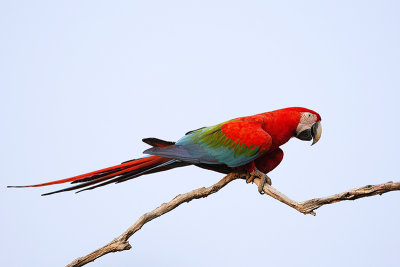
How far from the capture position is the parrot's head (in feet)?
7.88

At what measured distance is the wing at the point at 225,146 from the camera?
2279 millimetres

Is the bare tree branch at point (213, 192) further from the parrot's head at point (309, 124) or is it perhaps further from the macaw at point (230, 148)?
the parrot's head at point (309, 124)

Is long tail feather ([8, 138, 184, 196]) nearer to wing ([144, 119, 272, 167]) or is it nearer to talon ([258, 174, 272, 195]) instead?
wing ([144, 119, 272, 167])

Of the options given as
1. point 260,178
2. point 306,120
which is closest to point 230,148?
point 260,178

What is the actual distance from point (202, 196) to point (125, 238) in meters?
0.45

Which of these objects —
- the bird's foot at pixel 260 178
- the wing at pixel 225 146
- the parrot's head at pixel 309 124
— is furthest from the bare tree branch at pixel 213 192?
the parrot's head at pixel 309 124

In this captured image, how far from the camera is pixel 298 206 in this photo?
2.09 metres

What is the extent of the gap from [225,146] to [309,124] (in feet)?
1.53

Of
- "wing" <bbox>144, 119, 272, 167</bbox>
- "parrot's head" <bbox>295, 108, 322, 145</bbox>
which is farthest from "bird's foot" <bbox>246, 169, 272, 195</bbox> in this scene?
"parrot's head" <bbox>295, 108, 322, 145</bbox>

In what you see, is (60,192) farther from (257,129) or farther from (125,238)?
(257,129)

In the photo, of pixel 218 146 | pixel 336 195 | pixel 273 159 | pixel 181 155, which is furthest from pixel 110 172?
pixel 336 195

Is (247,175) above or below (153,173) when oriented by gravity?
below

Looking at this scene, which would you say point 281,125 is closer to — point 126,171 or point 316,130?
point 316,130

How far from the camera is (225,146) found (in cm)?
234
